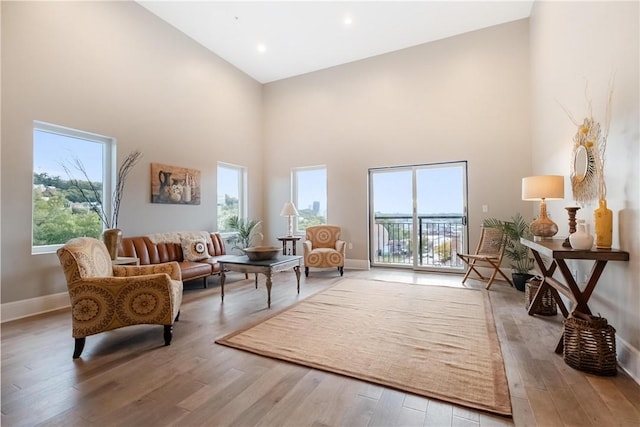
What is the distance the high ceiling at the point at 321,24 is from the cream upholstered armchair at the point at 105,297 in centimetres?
409

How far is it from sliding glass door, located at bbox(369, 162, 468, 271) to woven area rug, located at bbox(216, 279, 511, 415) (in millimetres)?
1862

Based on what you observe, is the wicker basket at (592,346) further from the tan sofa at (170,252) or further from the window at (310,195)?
the window at (310,195)

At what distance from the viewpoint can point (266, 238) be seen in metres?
6.96

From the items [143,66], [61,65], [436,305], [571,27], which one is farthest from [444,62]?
[61,65]

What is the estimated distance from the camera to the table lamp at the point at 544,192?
2869 millimetres

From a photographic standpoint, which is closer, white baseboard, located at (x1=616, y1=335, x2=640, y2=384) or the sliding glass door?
white baseboard, located at (x1=616, y1=335, x2=640, y2=384)

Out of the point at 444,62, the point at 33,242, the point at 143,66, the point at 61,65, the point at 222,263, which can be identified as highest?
the point at 444,62

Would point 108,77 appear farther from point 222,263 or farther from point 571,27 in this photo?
point 571,27

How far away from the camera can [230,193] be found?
627cm

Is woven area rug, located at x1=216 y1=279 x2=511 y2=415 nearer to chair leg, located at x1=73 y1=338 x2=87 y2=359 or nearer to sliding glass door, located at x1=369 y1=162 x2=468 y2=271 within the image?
chair leg, located at x1=73 y1=338 x2=87 y2=359

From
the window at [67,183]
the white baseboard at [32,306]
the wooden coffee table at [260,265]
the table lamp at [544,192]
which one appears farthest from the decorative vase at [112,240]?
the table lamp at [544,192]

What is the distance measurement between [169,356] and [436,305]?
2.78 m

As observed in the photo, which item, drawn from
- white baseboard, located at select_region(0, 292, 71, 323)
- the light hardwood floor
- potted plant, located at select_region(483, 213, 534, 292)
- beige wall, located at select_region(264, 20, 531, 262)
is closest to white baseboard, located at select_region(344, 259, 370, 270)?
beige wall, located at select_region(264, 20, 531, 262)

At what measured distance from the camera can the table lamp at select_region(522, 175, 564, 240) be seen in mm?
2869
